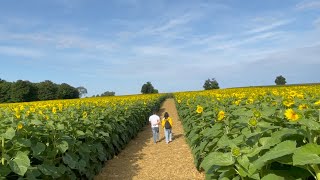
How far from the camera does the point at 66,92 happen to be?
6769 centimetres

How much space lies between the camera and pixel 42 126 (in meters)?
5.47

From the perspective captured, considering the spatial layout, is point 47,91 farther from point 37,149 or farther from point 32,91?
point 37,149

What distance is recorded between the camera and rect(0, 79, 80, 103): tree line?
199 ft

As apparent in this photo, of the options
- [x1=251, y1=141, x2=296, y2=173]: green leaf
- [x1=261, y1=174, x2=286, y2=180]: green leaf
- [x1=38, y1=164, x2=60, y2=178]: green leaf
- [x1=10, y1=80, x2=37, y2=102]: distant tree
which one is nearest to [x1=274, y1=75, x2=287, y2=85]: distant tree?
[x1=10, y1=80, x2=37, y2=102]: distant tree

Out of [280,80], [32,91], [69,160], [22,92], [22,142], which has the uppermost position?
[32,91]

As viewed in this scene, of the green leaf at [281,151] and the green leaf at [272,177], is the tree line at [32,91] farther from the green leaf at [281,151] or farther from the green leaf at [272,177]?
the green leaf at [281,151]

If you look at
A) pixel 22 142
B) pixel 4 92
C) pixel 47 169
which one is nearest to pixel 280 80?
pixel 4 92

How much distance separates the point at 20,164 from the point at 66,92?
215ft

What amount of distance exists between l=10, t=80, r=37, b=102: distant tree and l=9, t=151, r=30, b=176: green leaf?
195 ft

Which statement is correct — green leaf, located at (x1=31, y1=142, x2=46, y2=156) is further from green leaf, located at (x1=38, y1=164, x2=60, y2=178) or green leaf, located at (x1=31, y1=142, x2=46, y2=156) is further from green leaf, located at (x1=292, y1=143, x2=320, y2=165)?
green leaf, located at (x1=292, y1=143, x2=320, y2=165)

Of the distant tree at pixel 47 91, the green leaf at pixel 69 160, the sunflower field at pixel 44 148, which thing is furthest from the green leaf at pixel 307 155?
the distant tree at pixel 47 91

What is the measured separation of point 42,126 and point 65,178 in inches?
44.3

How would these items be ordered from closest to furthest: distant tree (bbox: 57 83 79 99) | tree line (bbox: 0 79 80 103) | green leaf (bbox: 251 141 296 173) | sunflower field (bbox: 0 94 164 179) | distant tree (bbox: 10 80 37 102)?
green leaf (bbox: 251 141 296 173) < sunflower field (bbox: 0 94 164 179) < distant tree (bbox: 10 80 37 102) < tree line (bbox: 0 79 80 103) < distant tree (bbox: 57 83 79 99)

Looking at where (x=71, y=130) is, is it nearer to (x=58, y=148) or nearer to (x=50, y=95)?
(x=58, y=148)
